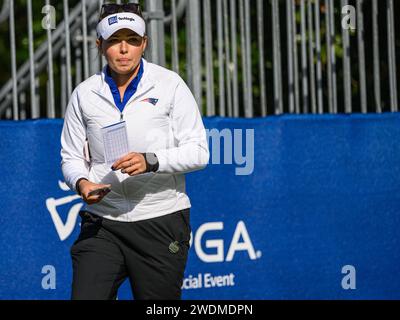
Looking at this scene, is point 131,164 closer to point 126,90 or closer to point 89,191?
point 89,191

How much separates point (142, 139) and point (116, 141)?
17 cm

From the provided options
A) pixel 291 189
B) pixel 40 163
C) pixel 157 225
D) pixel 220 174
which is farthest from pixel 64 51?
pixel 157 225

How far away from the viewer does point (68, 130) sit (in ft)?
16.1

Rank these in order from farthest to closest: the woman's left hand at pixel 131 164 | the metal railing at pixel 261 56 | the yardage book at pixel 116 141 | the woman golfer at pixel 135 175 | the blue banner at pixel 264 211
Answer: the metal railing at pixel 261 56 → the blue banner at pixel 264 211 → the woman golfer at pixel 135 175 → the yardage book at pixel 116 141 → the woman's left hand at pixel 131 164

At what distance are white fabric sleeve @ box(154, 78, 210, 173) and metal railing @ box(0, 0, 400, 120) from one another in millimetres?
1642

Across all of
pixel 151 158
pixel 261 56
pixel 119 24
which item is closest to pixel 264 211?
pixel 261 56

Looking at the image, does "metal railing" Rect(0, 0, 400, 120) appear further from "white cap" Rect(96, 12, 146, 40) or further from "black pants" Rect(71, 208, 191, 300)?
"black pants" Rect(71, 208, 191, 300)

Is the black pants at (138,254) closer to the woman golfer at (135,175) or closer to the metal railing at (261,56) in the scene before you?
the woman golfer at (135,175)

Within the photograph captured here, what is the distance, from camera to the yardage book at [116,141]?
464cm

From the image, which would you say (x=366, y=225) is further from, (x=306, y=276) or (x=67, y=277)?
(x=67, y=277)

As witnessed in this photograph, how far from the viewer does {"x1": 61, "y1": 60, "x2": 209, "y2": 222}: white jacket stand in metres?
4.76

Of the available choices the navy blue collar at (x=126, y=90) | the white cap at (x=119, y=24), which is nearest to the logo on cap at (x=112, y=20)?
the white cap at (x=119, y=24)

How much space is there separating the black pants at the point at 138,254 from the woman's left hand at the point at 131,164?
0.37 metres

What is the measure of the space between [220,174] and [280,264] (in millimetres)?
800
